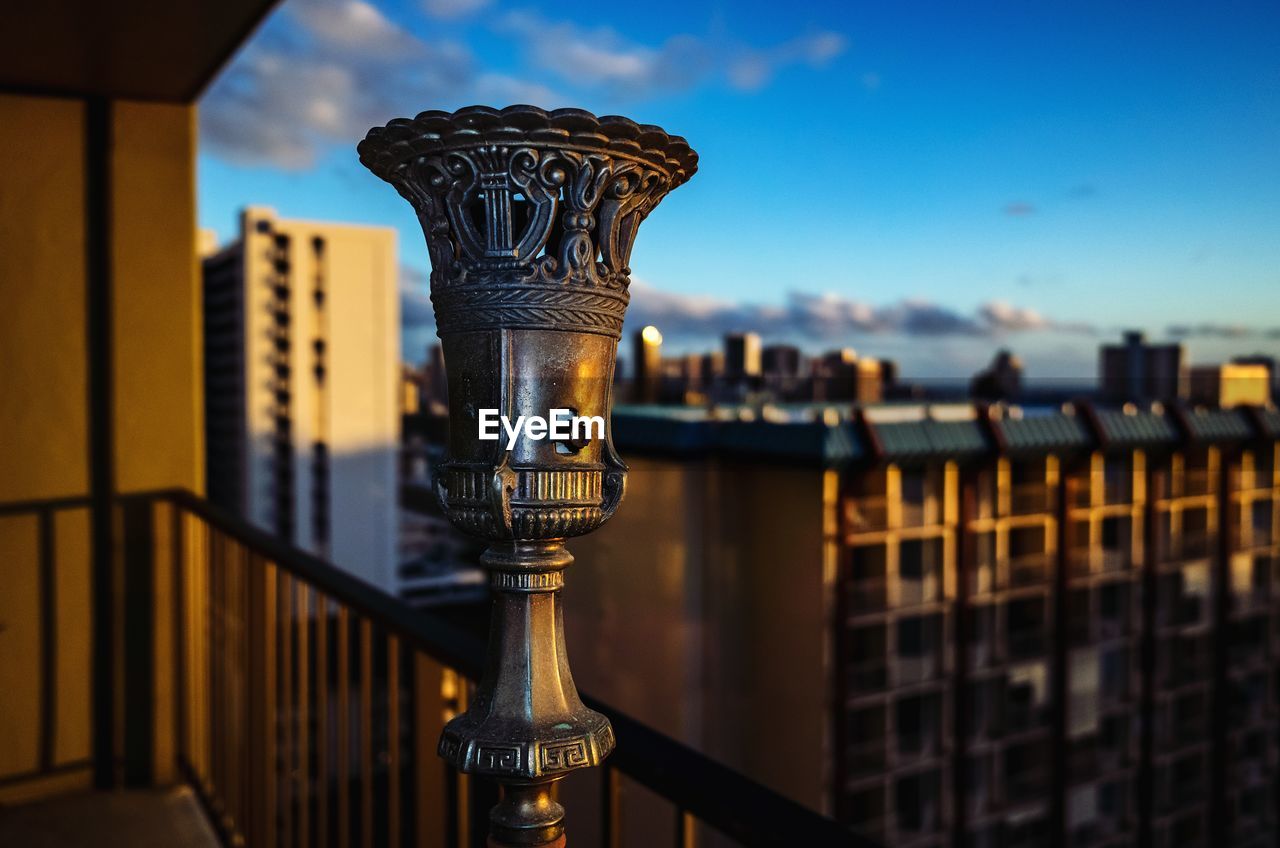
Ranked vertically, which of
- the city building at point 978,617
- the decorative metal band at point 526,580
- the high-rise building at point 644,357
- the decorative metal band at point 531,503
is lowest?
the city building at point 978,617

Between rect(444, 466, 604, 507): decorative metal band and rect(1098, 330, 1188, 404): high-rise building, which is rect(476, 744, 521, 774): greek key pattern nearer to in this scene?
rect(444, 466, 604, 507): decorative metal band

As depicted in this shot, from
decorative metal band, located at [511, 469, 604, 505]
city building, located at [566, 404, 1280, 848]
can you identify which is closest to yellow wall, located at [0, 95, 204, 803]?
decorative metal band, located at [511, 469, 604, 505]

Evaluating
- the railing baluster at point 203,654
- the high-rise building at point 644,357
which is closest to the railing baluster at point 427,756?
the railing baluster at point 203,654

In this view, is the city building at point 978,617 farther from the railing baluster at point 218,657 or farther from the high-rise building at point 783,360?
the railing baluster at point 218,657

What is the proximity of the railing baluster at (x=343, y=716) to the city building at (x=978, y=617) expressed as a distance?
6557 mm

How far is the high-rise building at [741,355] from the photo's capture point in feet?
24.2

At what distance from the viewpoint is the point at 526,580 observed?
70 cm

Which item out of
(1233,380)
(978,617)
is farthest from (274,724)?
(978,617)

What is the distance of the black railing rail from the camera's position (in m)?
0.72

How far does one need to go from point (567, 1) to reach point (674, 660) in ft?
25.5

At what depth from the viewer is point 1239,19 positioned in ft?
25.9

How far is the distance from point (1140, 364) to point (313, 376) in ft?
81.8

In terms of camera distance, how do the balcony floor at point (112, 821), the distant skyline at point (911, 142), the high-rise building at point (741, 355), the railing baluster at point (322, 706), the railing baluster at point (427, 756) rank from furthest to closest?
the high-rise building at point (741, 355)
the distant skyline at point (911, 142)
the balcony floor at point (112, 821)
the railing baluster at point (322, 706)
the railing baluster at point (427, 756)

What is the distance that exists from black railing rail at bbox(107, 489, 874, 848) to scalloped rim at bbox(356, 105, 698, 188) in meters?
0.48
